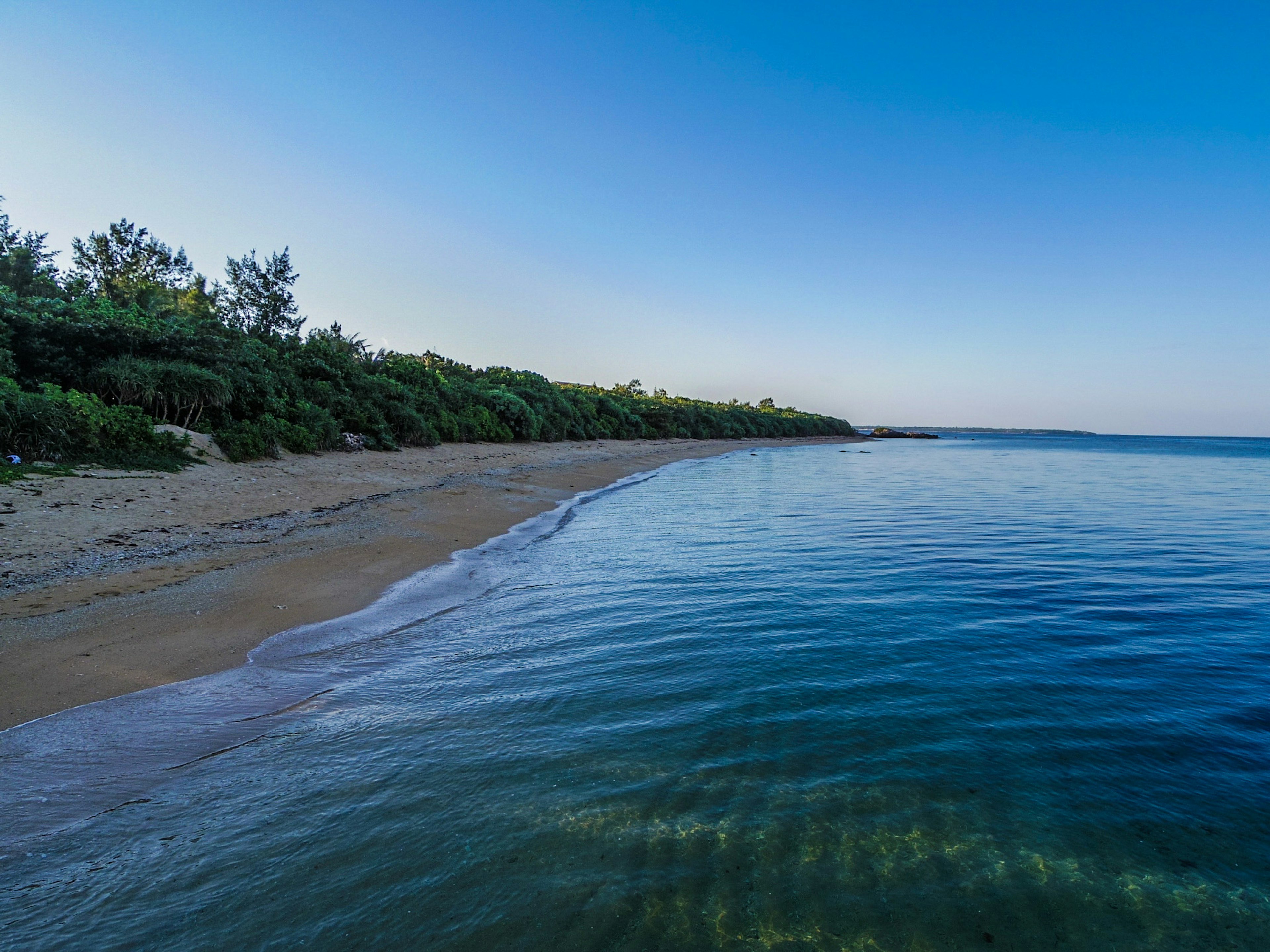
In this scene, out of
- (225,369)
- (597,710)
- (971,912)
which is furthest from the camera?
(225,369)

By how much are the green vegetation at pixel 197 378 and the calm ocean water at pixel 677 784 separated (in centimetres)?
1076

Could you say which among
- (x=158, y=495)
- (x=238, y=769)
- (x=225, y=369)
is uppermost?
(x=225, y=369)

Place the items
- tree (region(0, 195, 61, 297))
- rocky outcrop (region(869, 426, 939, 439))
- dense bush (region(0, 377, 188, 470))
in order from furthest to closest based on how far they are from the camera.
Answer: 1. rocky outcrop (region(869, 426, 939, 439))
2. tree (region(0, 195, 61, 297))
3. dense bush (region(0, 377, 188, 470))

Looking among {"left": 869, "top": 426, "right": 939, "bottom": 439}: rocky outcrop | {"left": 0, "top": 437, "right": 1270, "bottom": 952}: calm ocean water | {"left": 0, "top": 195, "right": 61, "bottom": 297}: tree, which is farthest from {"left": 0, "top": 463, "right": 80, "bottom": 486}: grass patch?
{"left": 869, "top": 426, "right": 939, "bottom": 439}: rocky outcrop

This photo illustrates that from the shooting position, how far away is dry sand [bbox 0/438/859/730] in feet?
18.0

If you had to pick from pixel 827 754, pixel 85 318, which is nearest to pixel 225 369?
pixel 85 318

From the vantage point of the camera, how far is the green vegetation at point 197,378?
542 inches

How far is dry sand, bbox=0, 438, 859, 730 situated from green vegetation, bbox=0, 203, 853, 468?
176cm

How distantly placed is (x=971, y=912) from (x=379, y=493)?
16.2 m

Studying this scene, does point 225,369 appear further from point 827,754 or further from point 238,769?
point 827,754

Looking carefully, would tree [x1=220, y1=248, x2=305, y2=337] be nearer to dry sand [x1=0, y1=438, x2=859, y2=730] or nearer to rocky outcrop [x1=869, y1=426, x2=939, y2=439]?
dry sand [x1=0, y1=438, x2=859, y2=730]

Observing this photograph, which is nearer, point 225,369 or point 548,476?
point 225,369

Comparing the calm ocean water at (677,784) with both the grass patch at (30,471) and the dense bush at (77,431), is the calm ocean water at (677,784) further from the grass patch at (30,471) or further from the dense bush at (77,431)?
the dense bush at (77,431)

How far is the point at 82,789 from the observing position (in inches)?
147
